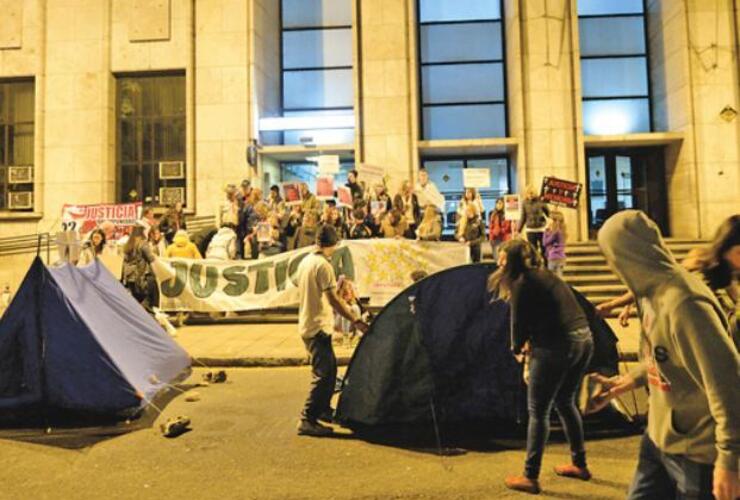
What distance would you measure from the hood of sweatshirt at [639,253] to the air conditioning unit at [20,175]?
65.4 feet

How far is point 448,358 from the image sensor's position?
18.4 feet

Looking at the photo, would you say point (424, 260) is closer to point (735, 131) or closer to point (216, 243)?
point (216, 243)

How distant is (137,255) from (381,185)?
6.27m

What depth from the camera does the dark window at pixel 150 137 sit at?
18.4 meters

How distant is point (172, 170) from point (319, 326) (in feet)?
46.1

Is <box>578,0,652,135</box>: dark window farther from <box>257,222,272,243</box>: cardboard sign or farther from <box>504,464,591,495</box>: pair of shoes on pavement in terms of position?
<box>504,464,591,495</box>: pair of shoes on pavement

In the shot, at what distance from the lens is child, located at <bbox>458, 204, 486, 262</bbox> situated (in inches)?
513

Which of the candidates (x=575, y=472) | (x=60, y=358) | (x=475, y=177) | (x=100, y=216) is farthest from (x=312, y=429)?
(x=100, y=216)

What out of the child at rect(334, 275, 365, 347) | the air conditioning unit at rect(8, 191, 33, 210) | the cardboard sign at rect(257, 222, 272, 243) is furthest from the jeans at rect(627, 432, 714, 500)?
the air conditioning unit at rect(8, 191, 33, 210)

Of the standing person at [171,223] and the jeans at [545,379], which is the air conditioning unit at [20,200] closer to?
the standing person at [171,223]

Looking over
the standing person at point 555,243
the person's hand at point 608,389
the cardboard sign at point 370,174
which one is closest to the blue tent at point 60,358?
the person's hand at point 608,389

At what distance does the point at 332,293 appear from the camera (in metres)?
5.85

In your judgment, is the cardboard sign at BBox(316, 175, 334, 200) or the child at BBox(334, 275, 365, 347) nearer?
the child at BBox(334, 275, 365, 347)

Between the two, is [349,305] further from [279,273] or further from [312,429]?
[312,429]
